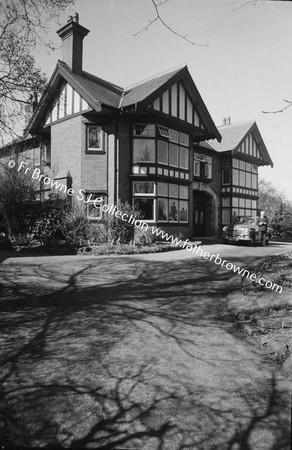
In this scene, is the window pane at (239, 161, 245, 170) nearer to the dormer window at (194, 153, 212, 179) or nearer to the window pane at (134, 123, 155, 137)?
the dormer window at (194, 153, 212, 179)

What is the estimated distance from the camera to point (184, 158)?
20438mm

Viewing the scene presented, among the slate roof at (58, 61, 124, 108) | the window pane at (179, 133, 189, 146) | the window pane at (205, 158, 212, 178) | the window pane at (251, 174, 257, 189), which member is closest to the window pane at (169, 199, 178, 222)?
the window pane at (179, 133, 189, 146)

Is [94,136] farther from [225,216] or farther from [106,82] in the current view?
[225,216]

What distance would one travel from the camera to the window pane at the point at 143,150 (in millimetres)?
17880

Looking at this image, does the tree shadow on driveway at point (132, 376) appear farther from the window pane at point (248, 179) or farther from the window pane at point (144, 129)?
the window pane at point (248, 179)

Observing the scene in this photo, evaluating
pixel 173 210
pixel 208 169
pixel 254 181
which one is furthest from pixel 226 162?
pixel 173 210

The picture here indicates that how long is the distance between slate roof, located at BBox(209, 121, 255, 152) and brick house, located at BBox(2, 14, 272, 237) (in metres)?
5.24

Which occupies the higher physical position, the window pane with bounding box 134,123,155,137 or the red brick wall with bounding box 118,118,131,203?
the window pane with bounding box 134,123,155,137

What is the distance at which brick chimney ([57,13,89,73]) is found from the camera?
1884cm

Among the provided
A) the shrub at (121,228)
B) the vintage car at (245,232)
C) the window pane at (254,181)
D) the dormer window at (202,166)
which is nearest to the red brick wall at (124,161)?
the shrub at (121,228)

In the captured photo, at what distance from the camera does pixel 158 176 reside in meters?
18.0

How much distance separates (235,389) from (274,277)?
4.86 meters

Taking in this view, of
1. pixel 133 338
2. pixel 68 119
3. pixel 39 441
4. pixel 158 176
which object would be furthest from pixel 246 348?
pixel 68 119

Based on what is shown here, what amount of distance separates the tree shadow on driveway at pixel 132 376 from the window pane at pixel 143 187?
11.4 m
